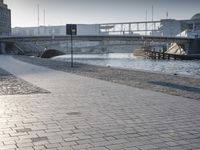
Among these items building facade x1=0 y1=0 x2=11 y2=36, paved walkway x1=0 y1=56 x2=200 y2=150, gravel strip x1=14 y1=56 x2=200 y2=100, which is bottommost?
gravel strip x1=14 y1=56 x2=200 y2=100

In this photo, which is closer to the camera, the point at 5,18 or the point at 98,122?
the point at 98,122

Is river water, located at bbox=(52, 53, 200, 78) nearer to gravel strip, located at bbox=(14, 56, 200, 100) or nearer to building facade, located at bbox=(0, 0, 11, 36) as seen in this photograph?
gravel strip, located at bbox=(14, 56, 200, 100)

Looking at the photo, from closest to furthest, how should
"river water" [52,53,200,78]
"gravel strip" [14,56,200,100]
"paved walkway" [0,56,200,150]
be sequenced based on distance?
"paved walkway" [0,56,200,150] < "gravel strip" [14,56,200,100] < "river water" [52,53,200,78]

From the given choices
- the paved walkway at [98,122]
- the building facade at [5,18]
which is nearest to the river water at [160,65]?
the paved walkway at [98,122]

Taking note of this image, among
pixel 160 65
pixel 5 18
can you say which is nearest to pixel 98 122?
pixel 160 65

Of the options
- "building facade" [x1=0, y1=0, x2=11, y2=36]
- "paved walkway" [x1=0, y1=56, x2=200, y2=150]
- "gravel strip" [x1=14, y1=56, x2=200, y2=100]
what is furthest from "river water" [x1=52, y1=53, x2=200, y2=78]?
"building facade" [x1=0, y1=0, x2=11, y2=36]

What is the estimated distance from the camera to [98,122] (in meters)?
7.42

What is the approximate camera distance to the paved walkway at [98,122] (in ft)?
19.1

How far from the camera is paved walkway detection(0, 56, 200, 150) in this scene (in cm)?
584

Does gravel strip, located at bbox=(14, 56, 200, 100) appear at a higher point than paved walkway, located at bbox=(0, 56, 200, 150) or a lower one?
lower

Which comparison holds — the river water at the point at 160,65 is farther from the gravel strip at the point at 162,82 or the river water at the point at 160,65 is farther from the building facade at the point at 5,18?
the building facade at the point at 5,18

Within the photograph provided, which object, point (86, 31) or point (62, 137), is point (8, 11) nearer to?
point (86, 31)

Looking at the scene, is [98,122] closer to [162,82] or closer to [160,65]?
[162,82]

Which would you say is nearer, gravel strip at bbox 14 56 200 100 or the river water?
gravel strip at bbox 14 56 200 100
